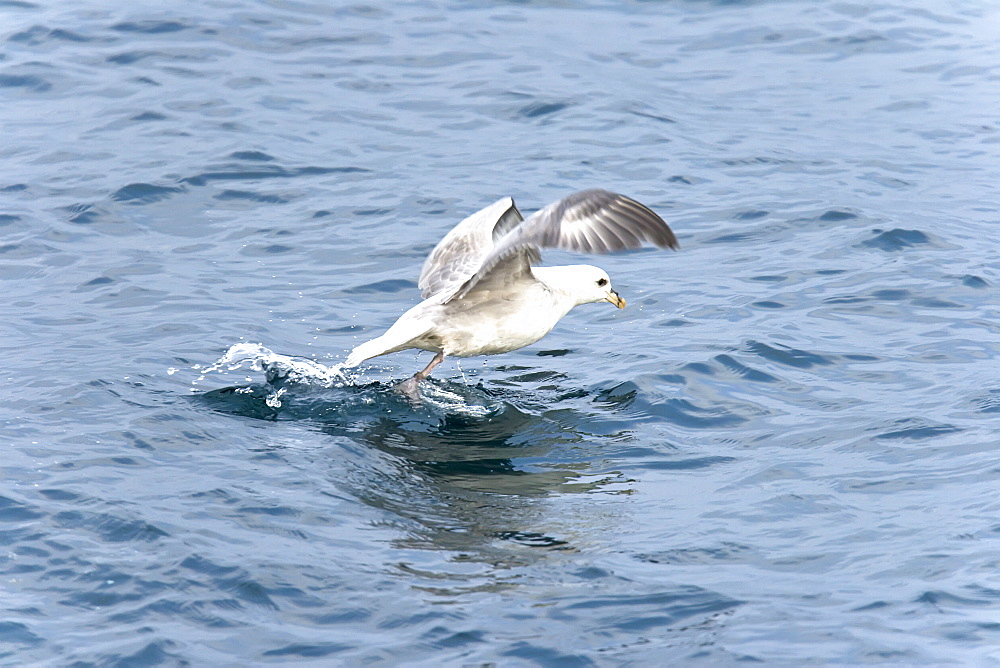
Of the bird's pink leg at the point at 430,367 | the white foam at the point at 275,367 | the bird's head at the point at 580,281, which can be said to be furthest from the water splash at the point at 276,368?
the bird's head at the point at 580,281

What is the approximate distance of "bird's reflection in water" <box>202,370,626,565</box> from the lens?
6.55 m

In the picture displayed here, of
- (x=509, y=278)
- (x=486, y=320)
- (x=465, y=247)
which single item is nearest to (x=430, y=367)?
Result: (x=486, y=320)

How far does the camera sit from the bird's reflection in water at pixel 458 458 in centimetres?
655

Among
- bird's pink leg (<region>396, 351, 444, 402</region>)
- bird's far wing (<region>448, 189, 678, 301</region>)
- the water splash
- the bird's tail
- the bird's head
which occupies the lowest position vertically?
bird's pink leg (<region>396, 351, 444, 402</region>)

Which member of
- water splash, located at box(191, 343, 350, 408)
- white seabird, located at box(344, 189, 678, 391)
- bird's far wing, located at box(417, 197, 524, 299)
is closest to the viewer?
white seabird, located at box(344, 189, 678, 391)

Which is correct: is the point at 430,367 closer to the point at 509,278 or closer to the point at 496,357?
the point at 509,278

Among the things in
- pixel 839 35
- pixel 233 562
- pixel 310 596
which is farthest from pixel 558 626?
pixel 839 35

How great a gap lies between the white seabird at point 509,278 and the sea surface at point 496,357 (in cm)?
45

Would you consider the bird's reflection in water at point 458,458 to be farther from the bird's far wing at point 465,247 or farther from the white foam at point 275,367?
the bird's far wing at point 465,247

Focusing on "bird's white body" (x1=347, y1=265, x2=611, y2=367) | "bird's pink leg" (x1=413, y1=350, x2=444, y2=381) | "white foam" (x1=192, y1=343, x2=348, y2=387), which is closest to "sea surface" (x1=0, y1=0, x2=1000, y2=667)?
"white foam" (x1=192, y1=343, x2=348, y2=387)

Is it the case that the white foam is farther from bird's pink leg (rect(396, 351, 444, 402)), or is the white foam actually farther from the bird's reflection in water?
bird's pink leg (rect(396, 351, 444, 402))

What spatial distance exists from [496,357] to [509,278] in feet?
4.50

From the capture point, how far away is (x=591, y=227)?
7570 mm

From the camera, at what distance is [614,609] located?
5711 mm
